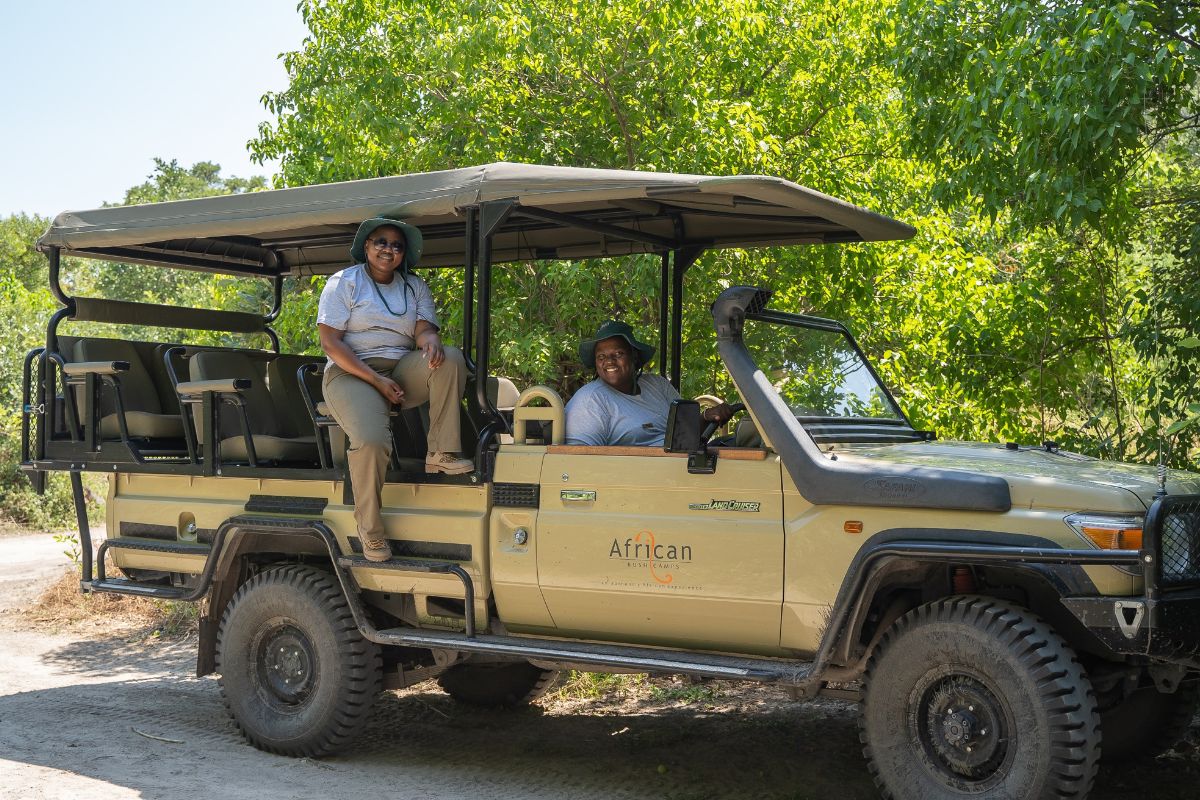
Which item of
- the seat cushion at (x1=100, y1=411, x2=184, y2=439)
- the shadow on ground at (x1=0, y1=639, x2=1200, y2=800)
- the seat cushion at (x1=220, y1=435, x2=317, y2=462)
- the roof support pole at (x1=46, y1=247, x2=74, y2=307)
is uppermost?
the roof support pole at (x1=46, y1=247, x2=74, y2=307)

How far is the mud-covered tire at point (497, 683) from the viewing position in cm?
733

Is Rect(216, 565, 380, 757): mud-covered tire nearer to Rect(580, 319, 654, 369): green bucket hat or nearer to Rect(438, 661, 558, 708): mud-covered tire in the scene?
Rect(438, 661, 558, 708): mud-covered tire

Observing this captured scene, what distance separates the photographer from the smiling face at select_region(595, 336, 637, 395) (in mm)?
6570

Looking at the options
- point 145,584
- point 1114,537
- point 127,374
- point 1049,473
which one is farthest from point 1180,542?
point 127,374

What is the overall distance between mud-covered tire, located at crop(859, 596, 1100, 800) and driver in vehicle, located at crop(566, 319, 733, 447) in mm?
1407

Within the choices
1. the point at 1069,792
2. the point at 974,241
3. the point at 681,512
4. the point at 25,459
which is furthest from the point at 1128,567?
the point at 974,241

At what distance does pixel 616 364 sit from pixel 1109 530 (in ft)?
9.10

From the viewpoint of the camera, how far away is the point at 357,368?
5.95 m

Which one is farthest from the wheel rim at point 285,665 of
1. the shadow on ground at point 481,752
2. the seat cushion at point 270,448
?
the seat cushion at point 270,448

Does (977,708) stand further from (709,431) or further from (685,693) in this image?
(685,693)

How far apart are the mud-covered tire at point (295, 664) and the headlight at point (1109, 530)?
133 inches

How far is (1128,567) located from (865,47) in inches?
245

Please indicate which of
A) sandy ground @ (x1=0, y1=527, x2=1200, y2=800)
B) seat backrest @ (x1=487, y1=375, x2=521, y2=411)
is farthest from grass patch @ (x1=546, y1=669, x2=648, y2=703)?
seat backrest @ (x1=487, y1=375, x2=521, y2=411)

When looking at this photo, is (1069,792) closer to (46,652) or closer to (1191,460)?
(1191,460)
